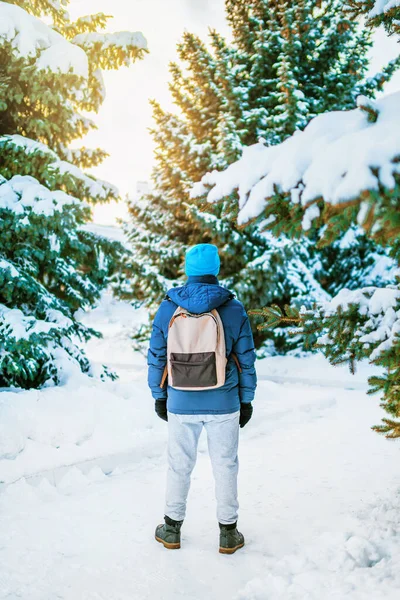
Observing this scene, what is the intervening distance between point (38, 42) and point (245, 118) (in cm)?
703

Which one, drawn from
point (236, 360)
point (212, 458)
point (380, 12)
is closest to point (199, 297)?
point (236, 360)

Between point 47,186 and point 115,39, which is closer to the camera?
point 115,39

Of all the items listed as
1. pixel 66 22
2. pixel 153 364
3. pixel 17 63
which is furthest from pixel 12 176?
pixel 153 364

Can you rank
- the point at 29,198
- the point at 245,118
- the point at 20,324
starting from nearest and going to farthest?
the point at 20,324 < the point at 29,198 < the point at 245,118

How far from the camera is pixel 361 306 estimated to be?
3.44 meters

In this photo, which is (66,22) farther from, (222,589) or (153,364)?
(222,589)

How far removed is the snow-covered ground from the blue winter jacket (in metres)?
1.04

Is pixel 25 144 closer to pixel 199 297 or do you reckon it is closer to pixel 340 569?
pixel 199 297

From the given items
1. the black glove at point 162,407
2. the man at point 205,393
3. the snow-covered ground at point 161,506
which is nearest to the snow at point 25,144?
the snow-covered ground at point 161,506

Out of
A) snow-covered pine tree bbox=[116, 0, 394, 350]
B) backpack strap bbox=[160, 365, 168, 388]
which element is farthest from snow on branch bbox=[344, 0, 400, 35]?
snow-covered pine tree bbox=[116, 0, 394, 350]

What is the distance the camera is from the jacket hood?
3.30m

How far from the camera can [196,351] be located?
10.6 ft

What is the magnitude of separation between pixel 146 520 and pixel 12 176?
503cm

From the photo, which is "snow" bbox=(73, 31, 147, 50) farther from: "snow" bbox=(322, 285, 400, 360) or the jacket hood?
"snow" bbox=(322, 285, 400, 360)
